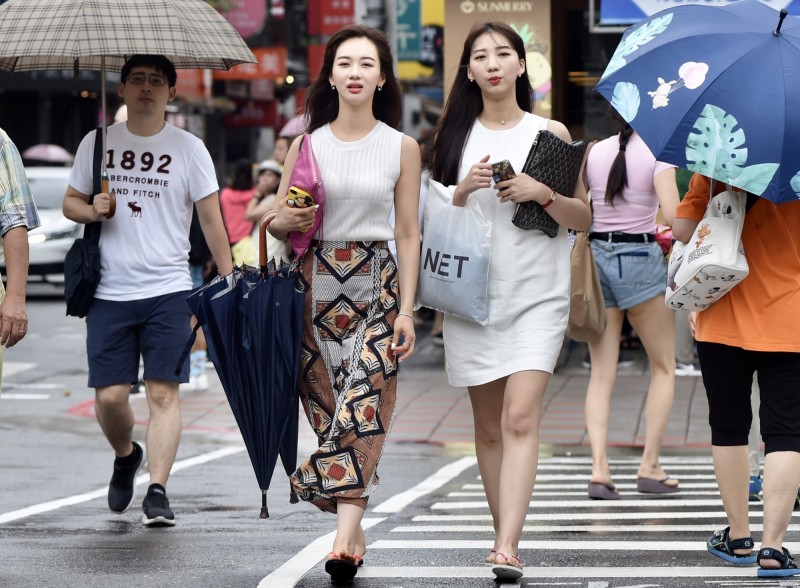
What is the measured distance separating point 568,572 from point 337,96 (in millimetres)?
2002

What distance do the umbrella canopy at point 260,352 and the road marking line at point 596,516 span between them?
1595 mm

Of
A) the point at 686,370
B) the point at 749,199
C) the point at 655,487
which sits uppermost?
the point at 749,199

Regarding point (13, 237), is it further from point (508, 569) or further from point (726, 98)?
point (726, 98)

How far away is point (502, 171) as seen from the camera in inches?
225

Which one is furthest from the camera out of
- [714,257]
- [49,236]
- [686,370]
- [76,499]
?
[49,236]

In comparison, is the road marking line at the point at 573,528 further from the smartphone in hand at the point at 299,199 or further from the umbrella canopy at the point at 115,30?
the umbrella canopy at the point at 115,30

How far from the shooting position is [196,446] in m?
10.6

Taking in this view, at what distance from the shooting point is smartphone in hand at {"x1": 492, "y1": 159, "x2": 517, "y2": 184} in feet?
18.7

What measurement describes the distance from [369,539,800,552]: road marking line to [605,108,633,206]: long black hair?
7.10 ft

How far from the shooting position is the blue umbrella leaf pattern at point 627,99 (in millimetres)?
5645

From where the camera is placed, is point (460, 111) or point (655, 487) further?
point (655, 487)

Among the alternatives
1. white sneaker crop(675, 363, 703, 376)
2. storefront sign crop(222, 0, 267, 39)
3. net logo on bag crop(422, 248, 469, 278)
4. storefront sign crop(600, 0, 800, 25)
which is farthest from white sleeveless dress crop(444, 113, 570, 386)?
storefront sign crop(222, 0, 267, 39)

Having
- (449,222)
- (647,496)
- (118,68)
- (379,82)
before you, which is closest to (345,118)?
(379,82)

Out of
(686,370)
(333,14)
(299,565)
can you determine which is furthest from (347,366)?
(333,14)
